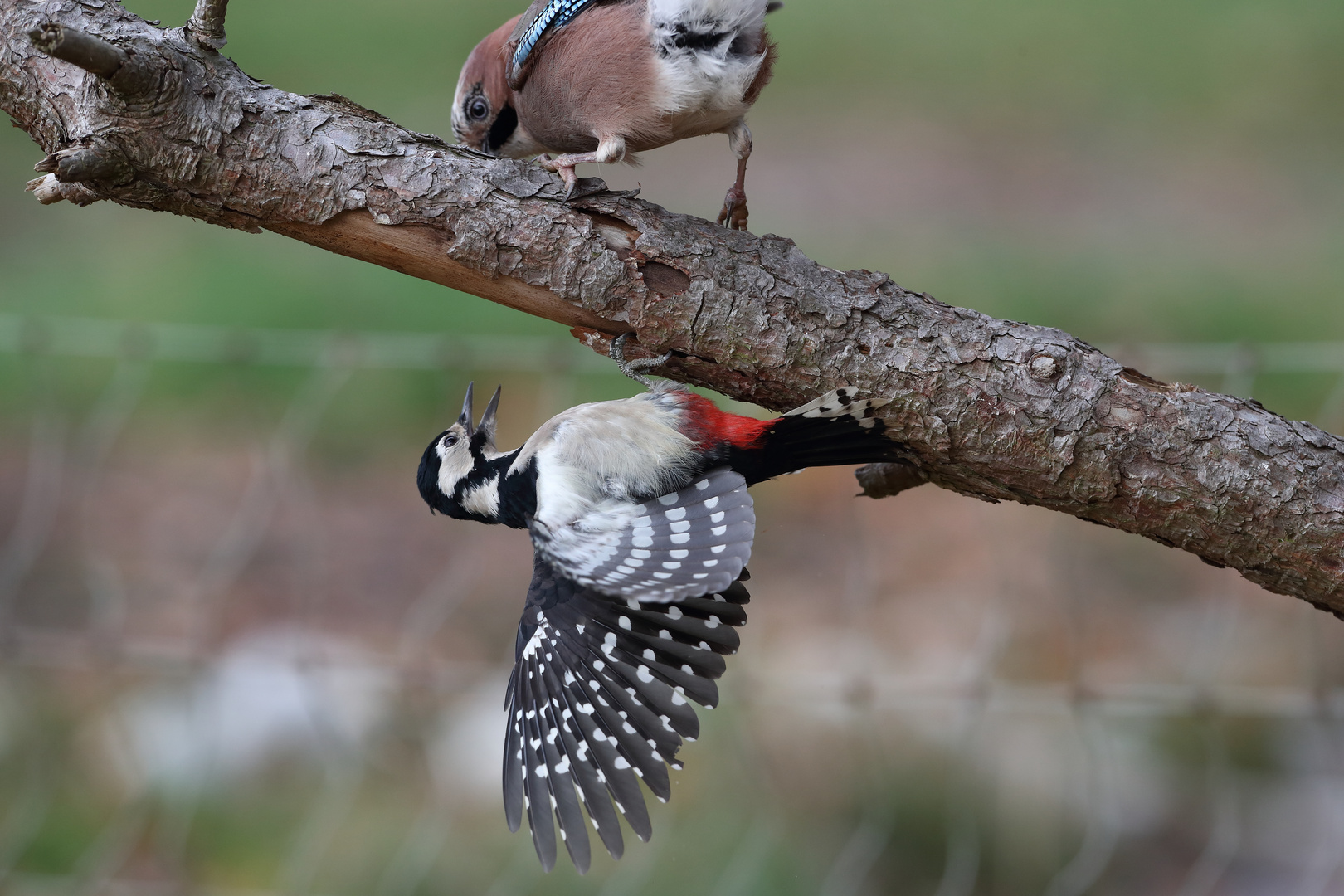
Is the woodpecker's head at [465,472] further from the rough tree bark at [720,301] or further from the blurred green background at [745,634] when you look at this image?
the blurred green background at [745,634]

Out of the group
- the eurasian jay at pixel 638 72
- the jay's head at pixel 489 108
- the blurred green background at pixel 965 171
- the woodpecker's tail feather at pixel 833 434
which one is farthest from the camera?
the blurred green background at pixel 965 171

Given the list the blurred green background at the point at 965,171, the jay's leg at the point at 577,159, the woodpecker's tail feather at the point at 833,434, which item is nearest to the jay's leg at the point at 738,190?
the jay's leg at the point at 577,159

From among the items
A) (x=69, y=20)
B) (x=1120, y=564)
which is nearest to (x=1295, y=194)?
(x=1120, y=564)

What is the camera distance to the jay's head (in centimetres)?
328

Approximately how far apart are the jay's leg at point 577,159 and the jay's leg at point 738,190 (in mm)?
287

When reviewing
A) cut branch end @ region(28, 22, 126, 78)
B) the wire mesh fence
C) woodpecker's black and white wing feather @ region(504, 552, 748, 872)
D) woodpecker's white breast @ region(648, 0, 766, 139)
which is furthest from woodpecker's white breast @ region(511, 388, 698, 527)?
the wire mesh fence

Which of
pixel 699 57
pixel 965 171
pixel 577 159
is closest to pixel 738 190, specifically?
pixel 699 57

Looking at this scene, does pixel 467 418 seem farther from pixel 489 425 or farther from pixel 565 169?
pixel 565 169

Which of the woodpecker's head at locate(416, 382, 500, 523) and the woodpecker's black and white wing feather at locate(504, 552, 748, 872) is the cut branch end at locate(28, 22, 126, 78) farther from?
the woodpecker's black and white wing feather at locate(504, 552, 748, 872)

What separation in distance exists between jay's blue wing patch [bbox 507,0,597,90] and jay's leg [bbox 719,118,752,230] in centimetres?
49

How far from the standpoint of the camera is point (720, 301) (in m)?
2.37

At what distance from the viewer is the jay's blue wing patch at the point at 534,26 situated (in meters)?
2.93

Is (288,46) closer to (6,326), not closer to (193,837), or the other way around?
(6,326)

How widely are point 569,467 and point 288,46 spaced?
934 centimetres
